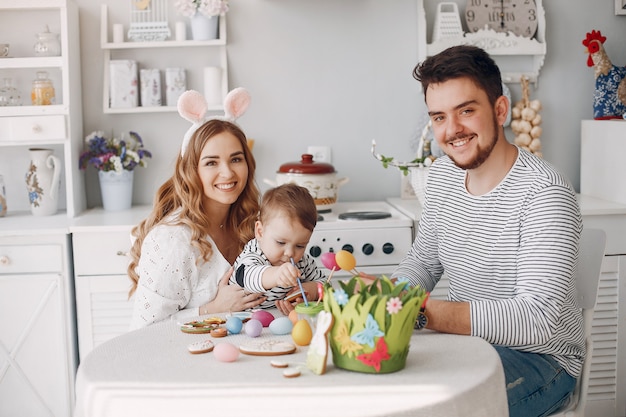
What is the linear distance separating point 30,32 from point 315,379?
2572 millimetres

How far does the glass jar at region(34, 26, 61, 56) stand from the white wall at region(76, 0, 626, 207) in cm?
18

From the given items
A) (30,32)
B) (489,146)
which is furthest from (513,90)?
(30,32)

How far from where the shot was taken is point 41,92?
326 centimetres

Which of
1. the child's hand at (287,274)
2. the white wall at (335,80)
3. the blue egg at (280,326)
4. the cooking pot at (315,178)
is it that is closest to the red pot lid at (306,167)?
the cooking pot at (315,178)

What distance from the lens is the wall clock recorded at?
3.48m

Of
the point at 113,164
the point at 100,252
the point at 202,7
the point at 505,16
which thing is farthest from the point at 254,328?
the point at 505,16

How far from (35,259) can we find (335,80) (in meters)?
1.46

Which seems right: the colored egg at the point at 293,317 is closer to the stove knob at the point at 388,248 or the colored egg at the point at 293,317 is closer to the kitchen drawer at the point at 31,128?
the stove knob at the point at 388,248

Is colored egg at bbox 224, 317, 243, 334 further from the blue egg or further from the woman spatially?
the woman

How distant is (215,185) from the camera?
2.29 metres

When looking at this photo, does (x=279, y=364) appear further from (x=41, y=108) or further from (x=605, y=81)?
(x=605, y=81)

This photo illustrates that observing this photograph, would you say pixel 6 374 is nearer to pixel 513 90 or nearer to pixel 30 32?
pixel 30 32

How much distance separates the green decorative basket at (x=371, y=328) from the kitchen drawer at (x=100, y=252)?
1.72 metres

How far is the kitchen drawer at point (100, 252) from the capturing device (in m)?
3.02
